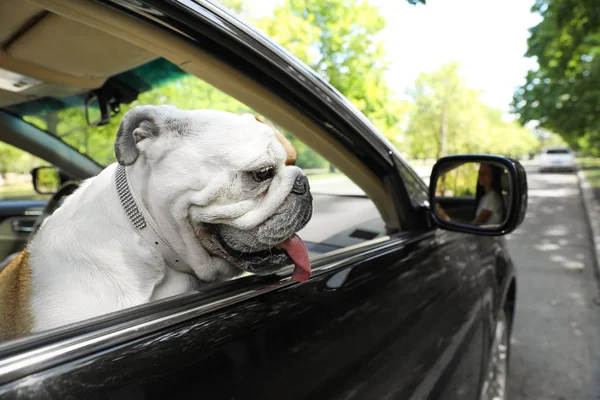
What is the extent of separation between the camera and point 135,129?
1.31 metres

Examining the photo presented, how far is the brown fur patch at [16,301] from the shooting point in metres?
1.23

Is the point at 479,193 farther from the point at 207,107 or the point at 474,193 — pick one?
the point at 207,107

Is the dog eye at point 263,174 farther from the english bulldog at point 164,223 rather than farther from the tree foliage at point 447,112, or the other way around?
the tree foliage at point 447,112

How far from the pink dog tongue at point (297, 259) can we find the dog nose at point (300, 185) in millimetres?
153

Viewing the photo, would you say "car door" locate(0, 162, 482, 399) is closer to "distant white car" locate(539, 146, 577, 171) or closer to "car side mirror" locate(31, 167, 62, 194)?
"car side mirror" locate(31, 167, 62, 194)

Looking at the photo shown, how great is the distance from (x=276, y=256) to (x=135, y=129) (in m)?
0.55

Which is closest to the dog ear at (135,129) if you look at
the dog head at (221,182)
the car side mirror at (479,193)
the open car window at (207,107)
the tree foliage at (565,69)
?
the dog head at (221,182)

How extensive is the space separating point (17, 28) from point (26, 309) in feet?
3.11

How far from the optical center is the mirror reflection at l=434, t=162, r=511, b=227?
8.19 feet

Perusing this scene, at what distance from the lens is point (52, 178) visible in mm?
3166

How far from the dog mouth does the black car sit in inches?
1.9

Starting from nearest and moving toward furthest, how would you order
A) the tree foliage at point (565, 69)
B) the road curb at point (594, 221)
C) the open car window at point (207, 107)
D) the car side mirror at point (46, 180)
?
the open car window at point (207, 107) → the car side mirror at point (46, 180) → the road curb at point (594, 221) → the tree foliage at point (565, 69)

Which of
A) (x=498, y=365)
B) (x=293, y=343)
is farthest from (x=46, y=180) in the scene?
(x=498, y=365)

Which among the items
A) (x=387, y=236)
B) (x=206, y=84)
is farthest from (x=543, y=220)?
(x=206, y=84)
